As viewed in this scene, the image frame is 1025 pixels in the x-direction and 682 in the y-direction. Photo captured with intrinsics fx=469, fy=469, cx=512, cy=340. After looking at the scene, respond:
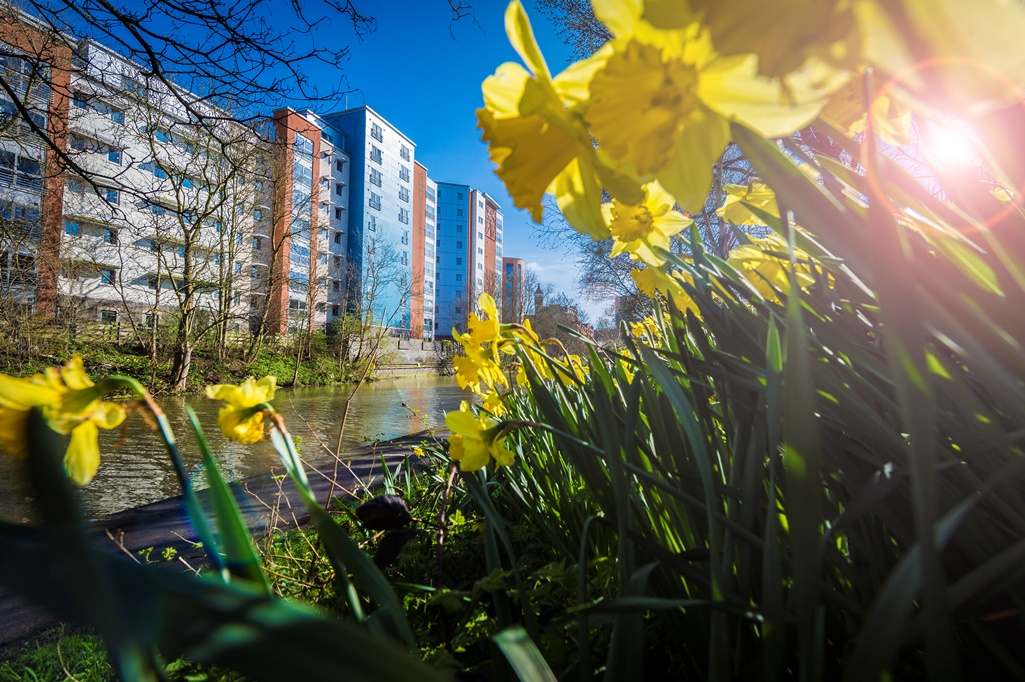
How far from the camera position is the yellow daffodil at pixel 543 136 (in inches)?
12.3

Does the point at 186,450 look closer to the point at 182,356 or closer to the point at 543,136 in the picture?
the point at 543,136

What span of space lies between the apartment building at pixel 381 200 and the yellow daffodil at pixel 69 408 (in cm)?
2649

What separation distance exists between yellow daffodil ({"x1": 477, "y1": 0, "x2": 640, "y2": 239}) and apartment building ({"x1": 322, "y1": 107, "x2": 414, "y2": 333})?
2672 cm

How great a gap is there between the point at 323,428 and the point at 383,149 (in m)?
29.2

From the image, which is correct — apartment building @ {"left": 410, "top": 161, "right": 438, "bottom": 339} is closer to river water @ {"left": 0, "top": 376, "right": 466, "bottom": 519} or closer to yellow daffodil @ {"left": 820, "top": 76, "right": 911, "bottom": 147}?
river water @ {"left": 0, "top": 376, "right": 466, "bottom": 519}

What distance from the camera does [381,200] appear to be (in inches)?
1238

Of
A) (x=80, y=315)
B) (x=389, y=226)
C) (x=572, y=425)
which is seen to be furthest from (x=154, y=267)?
(x=572, y=425)

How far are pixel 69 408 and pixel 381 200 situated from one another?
33461 mm

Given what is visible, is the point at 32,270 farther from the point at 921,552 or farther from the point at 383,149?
the point at 383,149

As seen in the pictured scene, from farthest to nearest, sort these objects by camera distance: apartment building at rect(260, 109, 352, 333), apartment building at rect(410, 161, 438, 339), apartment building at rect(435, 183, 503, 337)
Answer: apartment building at rect(435, 183, 503, 337), apartment building at rect(410, 161, 438, 339), apartment building at rect(260, 109, 352, 333)

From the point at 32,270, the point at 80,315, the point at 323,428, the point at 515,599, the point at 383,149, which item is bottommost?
the point at 323,428

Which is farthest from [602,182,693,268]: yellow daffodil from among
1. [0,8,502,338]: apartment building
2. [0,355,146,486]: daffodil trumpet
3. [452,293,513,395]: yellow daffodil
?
[0,8,502,338]: apartment building

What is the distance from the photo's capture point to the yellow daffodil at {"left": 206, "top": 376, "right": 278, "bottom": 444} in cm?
61

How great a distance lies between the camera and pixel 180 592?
0.72 ft
